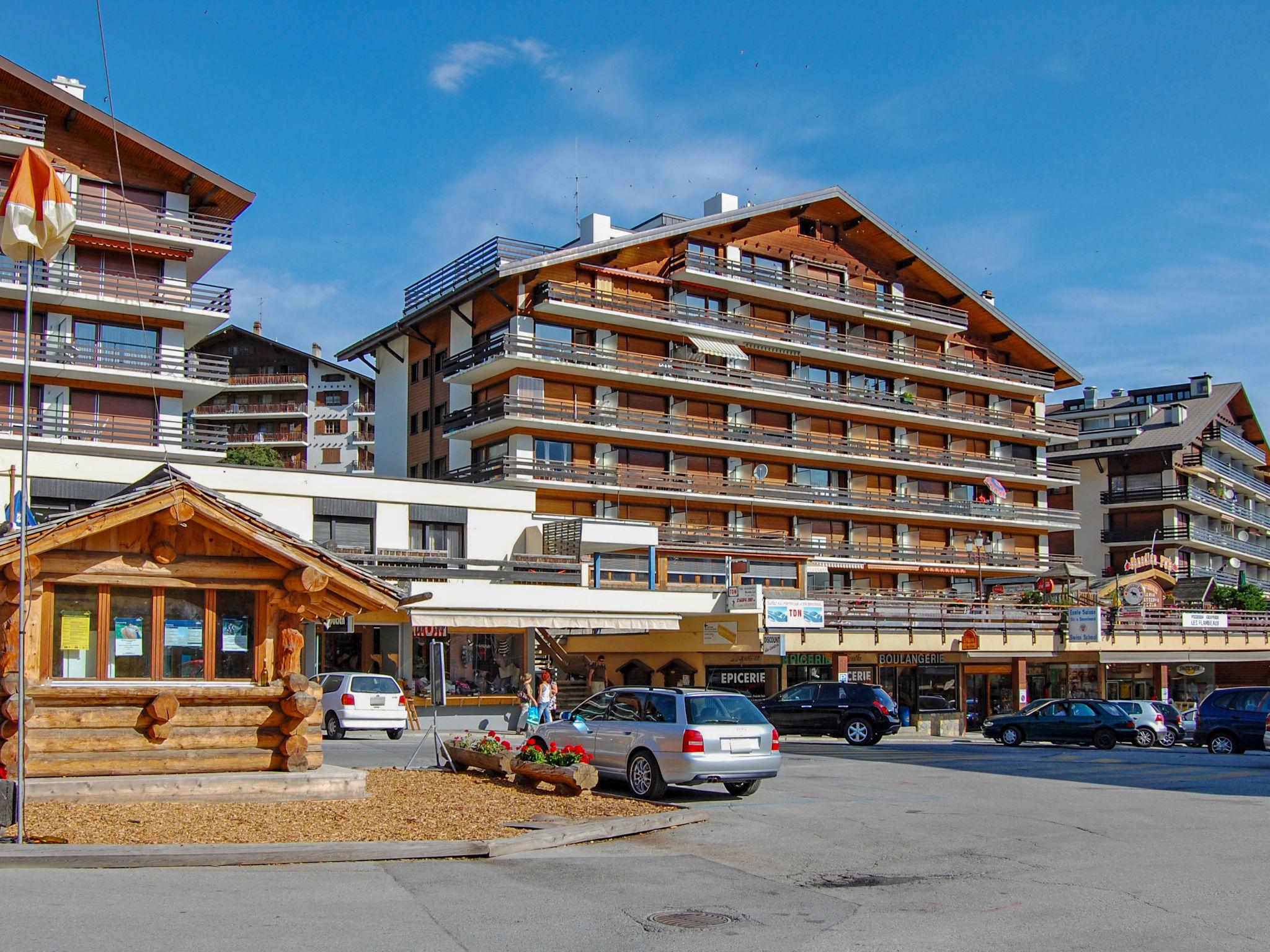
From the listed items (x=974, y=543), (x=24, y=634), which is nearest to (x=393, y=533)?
(x=24, y=634)

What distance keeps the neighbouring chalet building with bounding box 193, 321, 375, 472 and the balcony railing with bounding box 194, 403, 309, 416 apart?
0.15ft

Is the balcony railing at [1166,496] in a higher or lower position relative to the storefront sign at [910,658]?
higher

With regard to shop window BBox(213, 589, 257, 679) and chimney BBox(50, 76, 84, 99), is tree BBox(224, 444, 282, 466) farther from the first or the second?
shop window BBox(213, 589, 257, 679)

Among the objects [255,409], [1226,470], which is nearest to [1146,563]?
[1226,470]

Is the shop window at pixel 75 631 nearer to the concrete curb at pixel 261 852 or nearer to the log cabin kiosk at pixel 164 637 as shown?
the log cabin kiosk at pixel 164 637

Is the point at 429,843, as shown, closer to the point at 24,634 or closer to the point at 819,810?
the point at 24,634

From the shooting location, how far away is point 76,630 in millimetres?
14781

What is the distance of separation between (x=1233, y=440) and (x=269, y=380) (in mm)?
68277

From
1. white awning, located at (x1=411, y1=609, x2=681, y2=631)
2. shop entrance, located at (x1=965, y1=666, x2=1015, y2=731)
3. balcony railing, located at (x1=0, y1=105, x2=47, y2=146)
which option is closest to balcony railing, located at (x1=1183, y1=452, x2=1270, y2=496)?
shop entrance, located at (x1=965, y1=666, x2=1015, y2=731)

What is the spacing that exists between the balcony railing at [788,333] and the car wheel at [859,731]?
74.3 feet

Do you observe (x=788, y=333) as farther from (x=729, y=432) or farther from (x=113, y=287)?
(x=113, y=287)

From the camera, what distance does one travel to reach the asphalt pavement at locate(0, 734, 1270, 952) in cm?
906

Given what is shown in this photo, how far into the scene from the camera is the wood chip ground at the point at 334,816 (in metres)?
12.4

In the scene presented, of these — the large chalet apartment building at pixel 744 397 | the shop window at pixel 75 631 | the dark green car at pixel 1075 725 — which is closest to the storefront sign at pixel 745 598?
the large chalet apartment building at pixel 744 397
